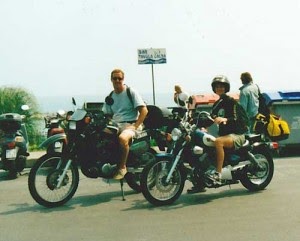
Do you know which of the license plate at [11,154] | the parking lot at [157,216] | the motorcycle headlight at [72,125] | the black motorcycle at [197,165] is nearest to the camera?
the parking lot at [157,216]

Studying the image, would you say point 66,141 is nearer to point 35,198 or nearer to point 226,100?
point 35,198

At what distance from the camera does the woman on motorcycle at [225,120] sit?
6660mm

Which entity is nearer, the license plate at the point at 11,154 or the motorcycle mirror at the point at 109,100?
the motorcycle mirror at the point at 109,100

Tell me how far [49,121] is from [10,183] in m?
1.48

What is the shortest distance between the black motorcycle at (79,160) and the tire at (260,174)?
142 cm

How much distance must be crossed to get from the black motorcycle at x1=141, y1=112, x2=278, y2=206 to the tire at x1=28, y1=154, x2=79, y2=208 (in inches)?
38.7

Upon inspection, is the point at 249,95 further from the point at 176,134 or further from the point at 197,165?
the point at 176,134

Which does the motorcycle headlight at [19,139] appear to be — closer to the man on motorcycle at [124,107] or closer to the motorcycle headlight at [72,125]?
the man on motorcycle at [124,107]

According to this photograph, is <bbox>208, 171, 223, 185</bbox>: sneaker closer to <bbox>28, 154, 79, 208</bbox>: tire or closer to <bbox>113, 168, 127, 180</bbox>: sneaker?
<bbox>113, 168, 127, 180</bbox>: sneaker

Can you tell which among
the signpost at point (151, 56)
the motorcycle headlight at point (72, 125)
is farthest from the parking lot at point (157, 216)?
the signpost at point (151, 56)

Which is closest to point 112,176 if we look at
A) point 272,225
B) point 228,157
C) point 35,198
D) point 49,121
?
point 35,198

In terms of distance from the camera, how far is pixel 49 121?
9.45 metres

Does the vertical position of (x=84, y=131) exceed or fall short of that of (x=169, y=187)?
it exceeds it

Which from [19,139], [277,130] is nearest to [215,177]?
[277,130]
